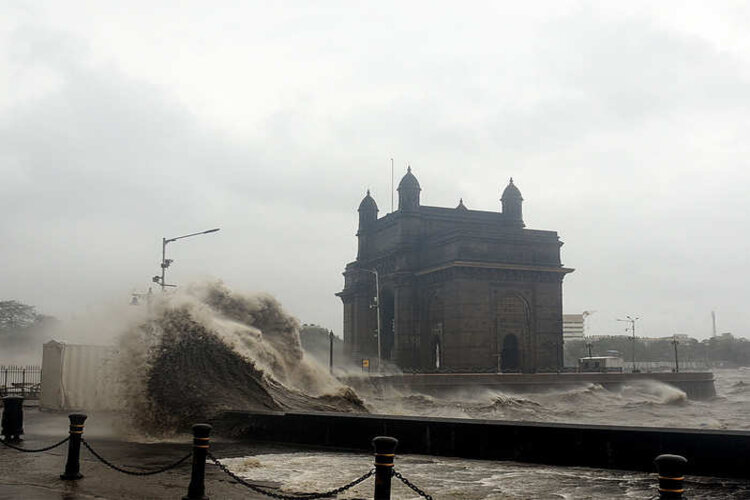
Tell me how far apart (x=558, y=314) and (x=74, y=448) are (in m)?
58.5

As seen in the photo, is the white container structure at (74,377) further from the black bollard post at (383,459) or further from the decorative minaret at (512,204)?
the decorative minaret at (512,204)

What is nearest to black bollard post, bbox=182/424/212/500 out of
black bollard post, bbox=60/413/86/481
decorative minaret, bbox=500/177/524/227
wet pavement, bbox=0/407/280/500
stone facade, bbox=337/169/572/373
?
wet pavement, bbox=0/407/280/500

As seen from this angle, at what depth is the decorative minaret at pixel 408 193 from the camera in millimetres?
70062

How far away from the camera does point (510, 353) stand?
6431 cm

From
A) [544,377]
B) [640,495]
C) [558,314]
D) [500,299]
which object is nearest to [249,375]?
[640,495]

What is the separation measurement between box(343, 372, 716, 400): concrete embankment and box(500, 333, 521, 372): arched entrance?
27.8 ft

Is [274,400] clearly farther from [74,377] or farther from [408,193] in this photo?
[408,193]

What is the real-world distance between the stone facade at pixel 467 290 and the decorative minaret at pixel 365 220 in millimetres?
4639

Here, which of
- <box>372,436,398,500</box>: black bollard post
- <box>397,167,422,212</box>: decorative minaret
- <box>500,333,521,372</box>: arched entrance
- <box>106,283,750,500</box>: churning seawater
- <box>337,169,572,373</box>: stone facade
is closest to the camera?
<box>372,436,398,500</box>: black bollard post

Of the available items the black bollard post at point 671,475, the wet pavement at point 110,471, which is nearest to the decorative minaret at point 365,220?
the wet pavement at point 110,471

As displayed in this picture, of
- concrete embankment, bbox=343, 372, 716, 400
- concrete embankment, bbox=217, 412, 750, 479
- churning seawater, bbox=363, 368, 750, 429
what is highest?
concrete embankment, bbox=217, 412, 750, 479

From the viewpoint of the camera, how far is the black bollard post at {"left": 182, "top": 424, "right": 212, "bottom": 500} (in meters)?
9.03

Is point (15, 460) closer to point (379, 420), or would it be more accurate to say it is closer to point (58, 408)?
point (379, 420)

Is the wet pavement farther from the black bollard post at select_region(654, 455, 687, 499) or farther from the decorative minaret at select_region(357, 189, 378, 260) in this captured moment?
the decorative minaret at select_region(357, 189, 378, 260)
